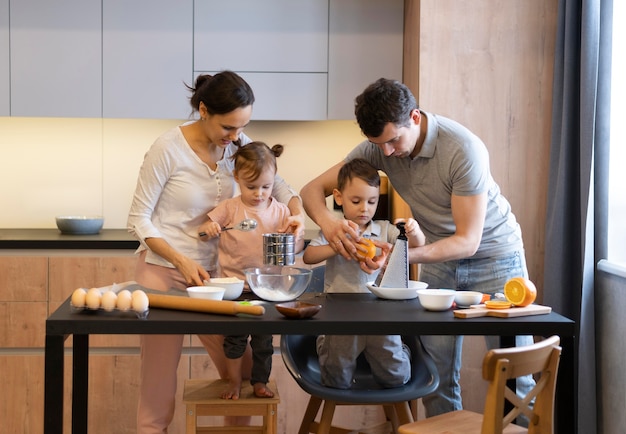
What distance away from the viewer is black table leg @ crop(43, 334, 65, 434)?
2.10 meters

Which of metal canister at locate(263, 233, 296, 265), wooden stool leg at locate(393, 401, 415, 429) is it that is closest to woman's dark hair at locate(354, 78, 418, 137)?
metal canister at locate(263, 233, 296, 265)

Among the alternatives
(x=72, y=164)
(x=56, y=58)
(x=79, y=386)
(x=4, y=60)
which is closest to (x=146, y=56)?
(x=56, y=58)

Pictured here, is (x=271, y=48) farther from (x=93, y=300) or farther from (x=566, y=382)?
(x=566, y=382)

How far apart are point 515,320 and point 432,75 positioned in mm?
1644

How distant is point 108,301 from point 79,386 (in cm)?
46

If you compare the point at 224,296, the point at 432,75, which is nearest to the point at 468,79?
the point at 432,75

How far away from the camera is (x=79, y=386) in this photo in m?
2.51

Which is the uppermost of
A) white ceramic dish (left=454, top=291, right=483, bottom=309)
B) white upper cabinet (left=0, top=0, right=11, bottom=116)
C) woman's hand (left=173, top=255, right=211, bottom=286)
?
white upper cabinet (left=0, top=0, right=11, bottom=116)

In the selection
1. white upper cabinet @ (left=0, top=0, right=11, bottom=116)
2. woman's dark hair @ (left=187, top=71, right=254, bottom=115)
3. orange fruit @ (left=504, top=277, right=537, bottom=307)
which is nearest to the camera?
orange fruit @ (left=504, top=277, right=537, bottom=307)

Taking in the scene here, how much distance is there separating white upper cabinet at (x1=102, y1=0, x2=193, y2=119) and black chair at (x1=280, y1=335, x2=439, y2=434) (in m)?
1.72

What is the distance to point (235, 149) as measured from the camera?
2.93 metres

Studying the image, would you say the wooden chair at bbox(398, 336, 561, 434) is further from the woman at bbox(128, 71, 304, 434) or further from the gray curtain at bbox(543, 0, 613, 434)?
the gray curtain at bbox(543, 0, 613, 434)

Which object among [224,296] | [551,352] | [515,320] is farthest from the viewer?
[224,296]

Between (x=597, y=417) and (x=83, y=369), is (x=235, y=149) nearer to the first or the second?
(x=83, y=369)
